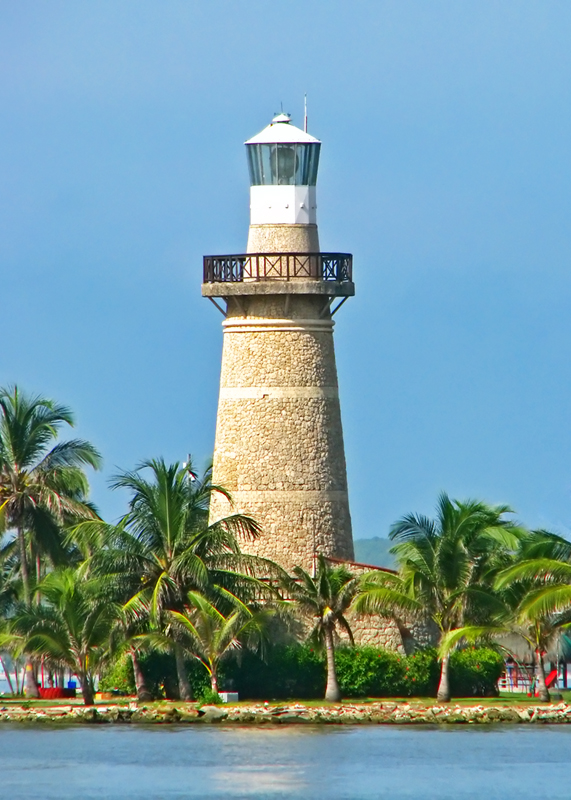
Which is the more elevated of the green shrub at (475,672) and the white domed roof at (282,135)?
the white domed roof at (282,135)

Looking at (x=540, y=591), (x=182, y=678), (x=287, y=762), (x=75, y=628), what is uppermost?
(x=540, y=591)

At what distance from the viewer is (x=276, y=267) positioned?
60312mm

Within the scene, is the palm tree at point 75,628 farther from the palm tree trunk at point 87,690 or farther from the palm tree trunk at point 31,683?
the palm tree trunk at point 31,683

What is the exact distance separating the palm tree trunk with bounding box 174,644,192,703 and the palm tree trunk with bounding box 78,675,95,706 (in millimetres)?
2227

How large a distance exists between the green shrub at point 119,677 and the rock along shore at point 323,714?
2136mm

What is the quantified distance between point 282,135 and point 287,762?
18.8 metres

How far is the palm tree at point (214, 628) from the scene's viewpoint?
2218 inches

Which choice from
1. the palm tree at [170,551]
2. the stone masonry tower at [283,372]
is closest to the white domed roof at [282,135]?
the stone masonry tower at [283,372]

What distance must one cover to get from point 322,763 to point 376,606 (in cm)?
765

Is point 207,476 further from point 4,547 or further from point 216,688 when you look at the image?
point 4,547

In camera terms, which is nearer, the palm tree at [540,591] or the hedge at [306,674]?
the palm tree at [540,591]

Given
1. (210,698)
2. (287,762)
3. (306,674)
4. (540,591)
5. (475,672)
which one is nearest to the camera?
(287,762)

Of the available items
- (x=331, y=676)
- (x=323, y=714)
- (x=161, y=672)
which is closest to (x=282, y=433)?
(x=331, y=676)

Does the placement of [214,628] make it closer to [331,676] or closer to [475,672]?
[331,676]
